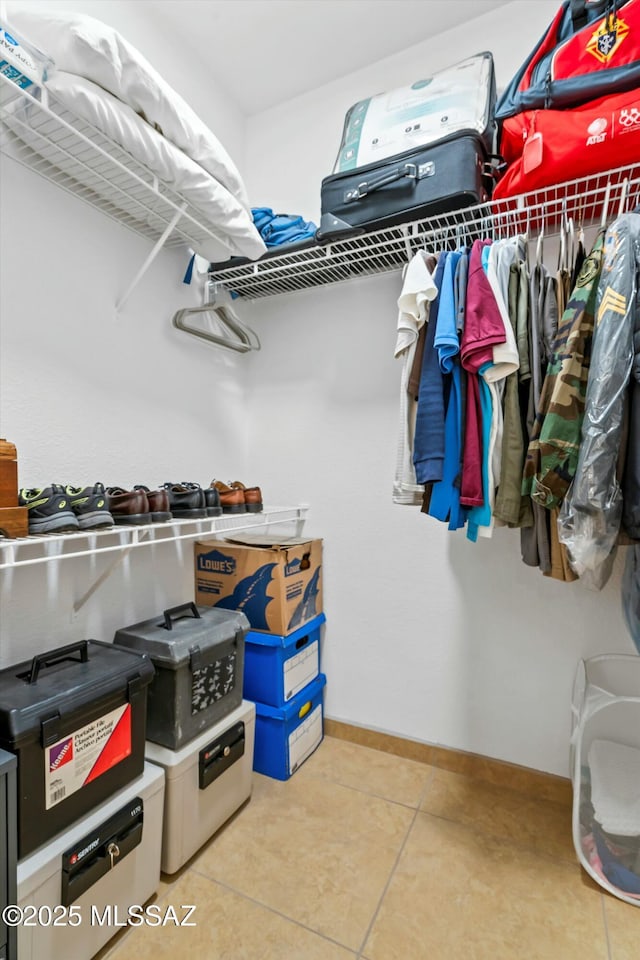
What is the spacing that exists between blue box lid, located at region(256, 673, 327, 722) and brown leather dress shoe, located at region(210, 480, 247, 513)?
0.70 meters

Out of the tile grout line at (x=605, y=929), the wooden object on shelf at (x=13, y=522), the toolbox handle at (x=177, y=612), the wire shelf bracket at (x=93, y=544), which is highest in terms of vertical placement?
the wooden object on shelf at (x=13, y=522)

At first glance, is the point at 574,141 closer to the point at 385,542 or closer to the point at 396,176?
the point at 396,176

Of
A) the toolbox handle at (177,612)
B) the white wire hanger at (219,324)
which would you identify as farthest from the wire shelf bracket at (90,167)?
the toolbox handle at (177,612)

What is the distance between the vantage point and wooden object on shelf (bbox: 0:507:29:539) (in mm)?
943

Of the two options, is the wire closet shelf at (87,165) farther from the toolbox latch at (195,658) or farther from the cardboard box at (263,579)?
the toolbox latch at (195,658)

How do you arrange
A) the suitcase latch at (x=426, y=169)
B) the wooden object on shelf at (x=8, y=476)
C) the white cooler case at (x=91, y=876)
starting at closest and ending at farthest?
the white cooler case at (x=91, y=876)
the wooden object on shelf at (x=8, y=476)
the suitcase latch at (x=426, y=169)

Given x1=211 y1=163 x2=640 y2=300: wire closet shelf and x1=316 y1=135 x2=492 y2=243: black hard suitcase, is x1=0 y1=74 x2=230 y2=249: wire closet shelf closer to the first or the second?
x1=211 y1=163 x2=640 y2=300: wire closet shelf

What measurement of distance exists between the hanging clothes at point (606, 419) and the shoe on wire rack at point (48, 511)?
112cm

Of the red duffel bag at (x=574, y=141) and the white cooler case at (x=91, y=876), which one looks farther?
the red duffel bag at (x=574, y=141)

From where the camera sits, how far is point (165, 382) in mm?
1659

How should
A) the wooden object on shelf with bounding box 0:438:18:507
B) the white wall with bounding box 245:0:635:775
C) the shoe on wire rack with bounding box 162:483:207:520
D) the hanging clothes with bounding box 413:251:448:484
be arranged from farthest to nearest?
1. the white wall with bounding box 245:0:635:775
2. the shoe on wire rack with bounding box 162:483:207:520
3. the hanging clothes with bounding box 413:251:448:484
4. the wooden object on shelf with bounding box 0:438:18:507

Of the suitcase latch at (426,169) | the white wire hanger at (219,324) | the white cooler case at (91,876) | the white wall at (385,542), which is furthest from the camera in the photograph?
the white wire hanger at (219,324)

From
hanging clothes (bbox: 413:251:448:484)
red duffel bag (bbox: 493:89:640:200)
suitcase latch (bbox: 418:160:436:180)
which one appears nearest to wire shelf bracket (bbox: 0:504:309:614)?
hanging clothes (bbox: 413:251:448:484)

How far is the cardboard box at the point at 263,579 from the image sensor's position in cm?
162
